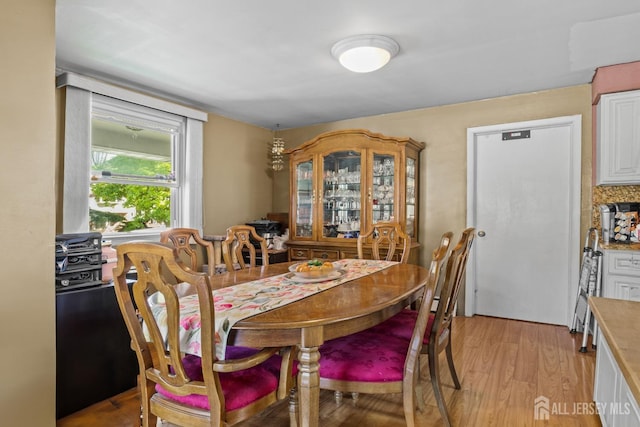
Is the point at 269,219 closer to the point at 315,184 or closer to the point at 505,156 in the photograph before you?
the point at 315,184

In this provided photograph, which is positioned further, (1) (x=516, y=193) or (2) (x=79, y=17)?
(1) (x=516, y=193)

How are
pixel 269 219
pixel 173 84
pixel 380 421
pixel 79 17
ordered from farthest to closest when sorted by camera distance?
1. pixel 269 219
2. pixel 173 84
3. pixel 79 17
4. pixel 380 421

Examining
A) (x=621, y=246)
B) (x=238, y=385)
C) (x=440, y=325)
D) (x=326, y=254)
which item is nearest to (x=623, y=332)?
(x=440, y=325)

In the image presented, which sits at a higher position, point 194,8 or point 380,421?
point 194,8

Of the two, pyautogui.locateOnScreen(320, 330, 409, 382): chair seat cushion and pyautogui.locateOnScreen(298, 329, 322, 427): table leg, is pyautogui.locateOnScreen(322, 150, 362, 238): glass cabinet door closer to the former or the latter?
pyautogui.locateOnScreen(320, 330, 409, 382): chair seat cushion

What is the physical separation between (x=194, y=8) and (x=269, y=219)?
3.03m

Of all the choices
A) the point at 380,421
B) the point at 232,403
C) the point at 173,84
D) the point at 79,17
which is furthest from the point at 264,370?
the point at 173,84

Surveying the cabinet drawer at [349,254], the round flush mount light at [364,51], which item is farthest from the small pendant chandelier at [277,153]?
the round flush mount light at [364,51]

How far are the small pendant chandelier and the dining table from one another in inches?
108

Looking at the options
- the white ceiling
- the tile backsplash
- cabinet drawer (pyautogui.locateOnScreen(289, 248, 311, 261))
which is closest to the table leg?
the white ceiling

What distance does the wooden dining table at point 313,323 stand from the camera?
1318 millimetres

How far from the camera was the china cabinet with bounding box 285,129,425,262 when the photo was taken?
3852mm

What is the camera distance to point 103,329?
87.0 inches

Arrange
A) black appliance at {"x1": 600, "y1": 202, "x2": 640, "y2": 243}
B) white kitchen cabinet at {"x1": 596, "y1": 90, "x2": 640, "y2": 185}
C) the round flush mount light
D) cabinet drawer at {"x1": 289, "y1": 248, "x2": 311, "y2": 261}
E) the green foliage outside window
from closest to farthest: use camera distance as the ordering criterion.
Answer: the round flush mount light
white kitchen cabinet at {"x1": 596, "y1": 90, "x2": 640, "y2": 185}
black appliance at {"x1": 600, "y1": 202, "x2": 640, "y2": 243}
the green foliage outside window
cabinet drawer at {"x1": 289, "y1": 248, "x2": 311, "y2": 261}
